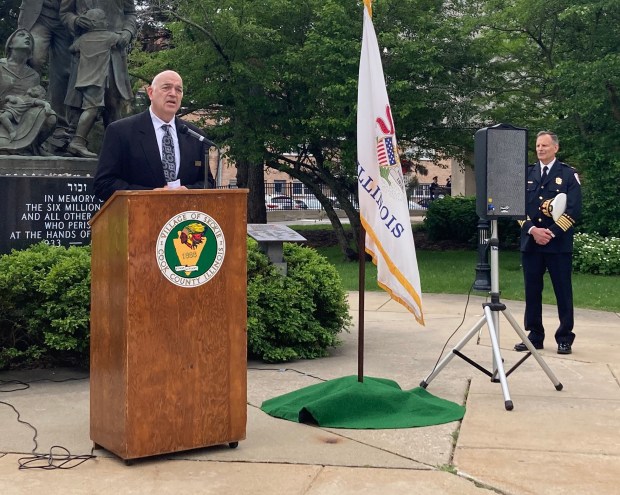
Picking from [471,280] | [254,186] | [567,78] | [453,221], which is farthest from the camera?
[453,221]

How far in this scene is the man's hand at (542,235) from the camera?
25.9ft

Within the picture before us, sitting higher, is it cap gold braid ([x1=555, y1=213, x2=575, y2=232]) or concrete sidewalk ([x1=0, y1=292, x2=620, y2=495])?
cap gold braid ([x1=555, y1=213, x2=575, y2=232])

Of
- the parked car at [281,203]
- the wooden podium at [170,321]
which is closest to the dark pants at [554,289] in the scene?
the wooden podium at [170,321]

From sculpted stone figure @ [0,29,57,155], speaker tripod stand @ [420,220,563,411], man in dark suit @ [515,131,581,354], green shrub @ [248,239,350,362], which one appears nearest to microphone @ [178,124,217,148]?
speaker tripod stand @ [420,220,563,411]

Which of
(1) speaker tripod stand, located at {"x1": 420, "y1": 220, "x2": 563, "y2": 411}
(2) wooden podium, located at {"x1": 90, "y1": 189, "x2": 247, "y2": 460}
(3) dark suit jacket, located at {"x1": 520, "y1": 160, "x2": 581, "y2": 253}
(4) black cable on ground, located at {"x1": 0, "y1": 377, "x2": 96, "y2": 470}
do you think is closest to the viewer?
(2) wooden podium, located at {"x1": 90, "y1": 189, "x2": 247, "y2": 460}

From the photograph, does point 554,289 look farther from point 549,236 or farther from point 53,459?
point 53,459

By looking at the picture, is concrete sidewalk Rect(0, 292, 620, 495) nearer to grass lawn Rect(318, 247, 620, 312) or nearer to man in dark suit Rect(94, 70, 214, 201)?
man in dark suit Rect(94, 70, 214, 201)

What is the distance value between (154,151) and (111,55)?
19.2 ft

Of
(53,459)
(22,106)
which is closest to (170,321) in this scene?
(53,459)

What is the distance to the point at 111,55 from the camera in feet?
34.0

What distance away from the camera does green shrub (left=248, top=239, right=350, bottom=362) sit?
7402 mm

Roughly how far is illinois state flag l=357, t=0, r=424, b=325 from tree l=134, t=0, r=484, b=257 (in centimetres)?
1103

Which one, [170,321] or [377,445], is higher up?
[170,321]

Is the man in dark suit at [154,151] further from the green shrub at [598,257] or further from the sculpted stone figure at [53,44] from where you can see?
the green shrub at [598,257]
